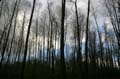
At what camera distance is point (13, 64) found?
3139 cm

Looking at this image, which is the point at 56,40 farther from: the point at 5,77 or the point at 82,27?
the point at 5,77

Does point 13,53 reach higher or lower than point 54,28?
lower

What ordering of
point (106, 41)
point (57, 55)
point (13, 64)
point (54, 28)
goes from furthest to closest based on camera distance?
point (57, 55) < point (106, 41) < point (13, 64) < point (54, 28)

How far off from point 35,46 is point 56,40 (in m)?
7.66

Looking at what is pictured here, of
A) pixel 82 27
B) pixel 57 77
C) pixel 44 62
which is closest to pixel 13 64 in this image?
pixel 44 62

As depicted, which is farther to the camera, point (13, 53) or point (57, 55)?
point (57, 55)

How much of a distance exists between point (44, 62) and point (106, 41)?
12.6 metres

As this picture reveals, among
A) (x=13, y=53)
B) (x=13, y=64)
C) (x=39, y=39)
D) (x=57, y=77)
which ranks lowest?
(x=57, y=77)

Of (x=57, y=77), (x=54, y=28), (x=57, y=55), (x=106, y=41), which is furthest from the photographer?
(x=57, y=55)

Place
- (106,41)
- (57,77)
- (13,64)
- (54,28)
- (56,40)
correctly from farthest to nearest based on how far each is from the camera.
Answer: (106,41), (13,64), (56,40), (54,28), (57,77)

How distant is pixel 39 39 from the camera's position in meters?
33.8

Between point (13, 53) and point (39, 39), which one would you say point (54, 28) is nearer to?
point (39, 39)

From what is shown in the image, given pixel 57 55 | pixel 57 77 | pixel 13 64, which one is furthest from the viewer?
pixel 57 55

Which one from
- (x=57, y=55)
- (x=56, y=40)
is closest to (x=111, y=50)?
(x=57, y=55)
